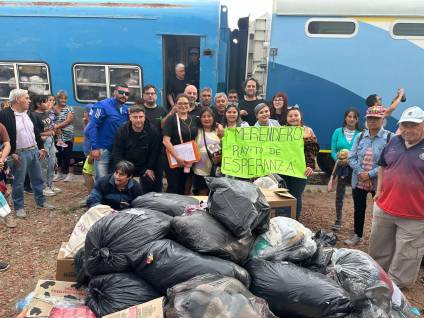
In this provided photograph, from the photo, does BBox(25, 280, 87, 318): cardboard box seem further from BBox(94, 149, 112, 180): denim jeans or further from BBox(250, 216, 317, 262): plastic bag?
BBox(94, 149, 112, 180): denim jeans

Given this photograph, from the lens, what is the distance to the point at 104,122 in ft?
14.9

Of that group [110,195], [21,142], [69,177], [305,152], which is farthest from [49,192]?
[305,152]

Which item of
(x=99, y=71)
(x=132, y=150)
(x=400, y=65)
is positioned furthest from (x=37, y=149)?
(x=400, y=65)

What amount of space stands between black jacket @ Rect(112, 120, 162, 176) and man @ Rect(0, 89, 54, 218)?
4.21 ft

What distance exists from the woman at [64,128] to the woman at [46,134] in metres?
0.32

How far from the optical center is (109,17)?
615cm

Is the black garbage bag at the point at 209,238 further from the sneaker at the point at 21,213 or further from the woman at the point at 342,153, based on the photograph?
the sneaker at the point at 21,213

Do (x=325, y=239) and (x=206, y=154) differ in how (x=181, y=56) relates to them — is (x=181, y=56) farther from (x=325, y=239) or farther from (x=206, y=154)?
(x=325, y=239)

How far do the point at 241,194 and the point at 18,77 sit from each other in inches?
226

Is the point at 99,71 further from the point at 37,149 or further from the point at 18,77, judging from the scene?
the point at 37,149

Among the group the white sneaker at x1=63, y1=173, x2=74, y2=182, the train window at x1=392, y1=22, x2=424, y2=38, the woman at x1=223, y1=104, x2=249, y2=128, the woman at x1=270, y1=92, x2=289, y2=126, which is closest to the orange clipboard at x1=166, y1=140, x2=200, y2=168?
the woman at x1=223, y1=104, x2=249, y2=128

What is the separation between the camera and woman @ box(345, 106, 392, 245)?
141 inches

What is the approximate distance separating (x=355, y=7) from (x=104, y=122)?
4.37 metres

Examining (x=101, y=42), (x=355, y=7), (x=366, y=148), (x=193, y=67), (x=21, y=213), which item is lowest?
(x=21, y=213)
